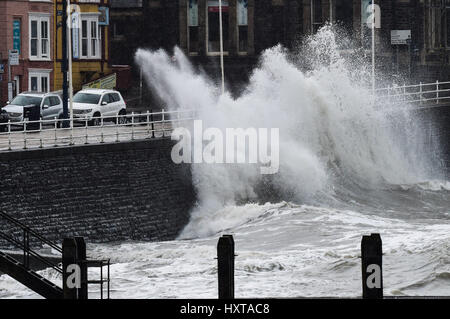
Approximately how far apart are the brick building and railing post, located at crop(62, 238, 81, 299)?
45.8 meters

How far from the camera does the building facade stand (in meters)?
59.1

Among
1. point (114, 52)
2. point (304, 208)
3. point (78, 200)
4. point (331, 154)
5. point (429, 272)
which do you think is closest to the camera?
point (429, 272)

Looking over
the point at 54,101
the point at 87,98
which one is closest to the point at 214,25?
the point at 87,98

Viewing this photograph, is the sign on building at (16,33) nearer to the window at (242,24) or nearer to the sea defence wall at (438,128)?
the window at (242,24)

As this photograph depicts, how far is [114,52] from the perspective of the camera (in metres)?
70.9

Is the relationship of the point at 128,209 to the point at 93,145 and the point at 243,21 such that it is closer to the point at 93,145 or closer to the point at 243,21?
the point at 93,145

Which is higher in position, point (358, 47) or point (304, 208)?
point (358, 47)

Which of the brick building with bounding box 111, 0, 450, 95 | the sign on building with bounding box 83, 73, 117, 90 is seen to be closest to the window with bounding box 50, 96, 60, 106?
the sign on building with bounding box 83, 73, 117, 90

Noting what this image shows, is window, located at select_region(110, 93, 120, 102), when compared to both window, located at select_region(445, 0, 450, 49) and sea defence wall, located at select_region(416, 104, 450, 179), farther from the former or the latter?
window, located at select_region(445, 0, 450, 49)

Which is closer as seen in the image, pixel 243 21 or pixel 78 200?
pixel 78 200

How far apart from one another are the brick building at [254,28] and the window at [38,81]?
29.9 ft

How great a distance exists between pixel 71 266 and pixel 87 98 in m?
27.2

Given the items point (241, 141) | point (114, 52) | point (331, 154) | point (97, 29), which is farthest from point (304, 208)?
point (114, 52)

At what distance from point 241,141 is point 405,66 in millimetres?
25015
